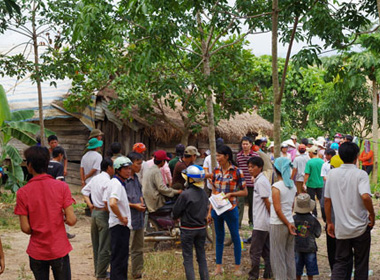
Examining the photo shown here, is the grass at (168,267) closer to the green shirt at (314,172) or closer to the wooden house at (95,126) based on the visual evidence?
the green shirt at (314,172)

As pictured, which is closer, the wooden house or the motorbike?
the motorbike

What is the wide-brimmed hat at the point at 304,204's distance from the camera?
256 inches

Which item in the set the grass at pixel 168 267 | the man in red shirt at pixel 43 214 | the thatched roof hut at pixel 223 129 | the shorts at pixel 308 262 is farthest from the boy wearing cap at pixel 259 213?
the thatched roof hut at pixel 223 129

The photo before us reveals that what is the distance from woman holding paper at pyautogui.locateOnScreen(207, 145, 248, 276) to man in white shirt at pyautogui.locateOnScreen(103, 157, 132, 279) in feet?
4.32

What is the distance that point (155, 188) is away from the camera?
8.55 meters

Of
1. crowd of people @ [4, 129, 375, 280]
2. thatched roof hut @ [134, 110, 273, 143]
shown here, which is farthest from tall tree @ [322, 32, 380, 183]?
thatched roof hut @ [134, 110, 273, 143]

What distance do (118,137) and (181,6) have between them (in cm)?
807

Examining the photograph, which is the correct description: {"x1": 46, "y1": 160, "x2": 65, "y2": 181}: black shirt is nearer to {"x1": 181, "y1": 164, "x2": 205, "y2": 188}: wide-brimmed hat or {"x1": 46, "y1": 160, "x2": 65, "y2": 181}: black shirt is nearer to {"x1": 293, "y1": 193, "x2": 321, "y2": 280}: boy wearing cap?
{"x1": 181, "y1": 164, "x2": 205, "y2": 188}: wide-brimmed hat

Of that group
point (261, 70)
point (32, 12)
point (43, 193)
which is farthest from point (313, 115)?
point (43, 193)

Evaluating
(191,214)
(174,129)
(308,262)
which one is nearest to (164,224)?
A: (191,214)

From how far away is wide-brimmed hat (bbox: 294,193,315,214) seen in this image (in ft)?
21.3

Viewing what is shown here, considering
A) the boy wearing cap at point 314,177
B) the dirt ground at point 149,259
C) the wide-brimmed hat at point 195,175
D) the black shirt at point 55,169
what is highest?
the wide-brimmed hat at point 195,175

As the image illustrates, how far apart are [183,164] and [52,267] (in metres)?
4.39

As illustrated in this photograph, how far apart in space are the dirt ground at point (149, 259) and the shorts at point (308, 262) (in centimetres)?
83
